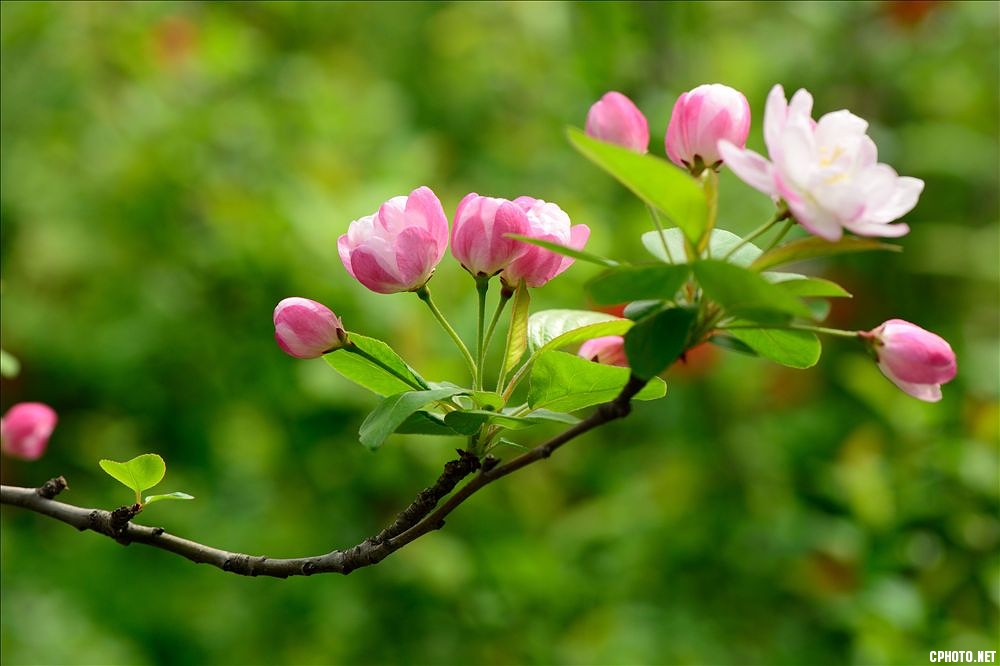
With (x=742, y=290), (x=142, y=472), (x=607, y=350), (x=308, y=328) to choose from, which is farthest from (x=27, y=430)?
(x=742, y=290)

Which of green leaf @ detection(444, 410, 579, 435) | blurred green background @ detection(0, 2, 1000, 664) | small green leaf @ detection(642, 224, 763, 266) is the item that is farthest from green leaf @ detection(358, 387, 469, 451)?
blurred green background @ detection(0, 2, 1000, 664)

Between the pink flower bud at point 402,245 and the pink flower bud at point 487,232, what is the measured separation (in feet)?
0.04

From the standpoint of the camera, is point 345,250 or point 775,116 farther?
point 345,250

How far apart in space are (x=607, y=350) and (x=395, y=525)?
0.48 feet

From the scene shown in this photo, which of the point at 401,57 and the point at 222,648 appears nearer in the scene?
the point at 222,648

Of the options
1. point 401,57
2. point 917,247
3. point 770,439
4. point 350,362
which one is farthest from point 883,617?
point 401,57

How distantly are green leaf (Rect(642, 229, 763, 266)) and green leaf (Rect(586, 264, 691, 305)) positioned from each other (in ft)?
0.23

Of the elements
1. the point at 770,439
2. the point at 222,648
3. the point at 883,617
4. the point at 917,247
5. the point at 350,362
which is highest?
the point at 350,362

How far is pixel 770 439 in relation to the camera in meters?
1.64

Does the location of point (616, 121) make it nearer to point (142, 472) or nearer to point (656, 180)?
point (656, 180)

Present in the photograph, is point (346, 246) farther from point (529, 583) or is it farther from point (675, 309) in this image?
point (529, 583)

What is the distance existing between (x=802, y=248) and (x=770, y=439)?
1267 millimetres

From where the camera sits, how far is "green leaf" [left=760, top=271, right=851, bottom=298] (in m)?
0.44

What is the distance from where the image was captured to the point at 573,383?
0.51m
